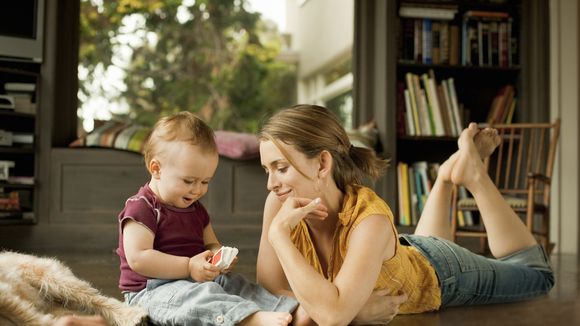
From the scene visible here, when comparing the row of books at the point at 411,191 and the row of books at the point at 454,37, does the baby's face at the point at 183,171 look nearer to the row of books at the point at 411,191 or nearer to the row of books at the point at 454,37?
the row of books at the point at 411,191

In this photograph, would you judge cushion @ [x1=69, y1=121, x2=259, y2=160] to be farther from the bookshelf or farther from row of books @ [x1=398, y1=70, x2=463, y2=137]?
row of books @ [x1=398, y1=70, x2=463, y2=137]

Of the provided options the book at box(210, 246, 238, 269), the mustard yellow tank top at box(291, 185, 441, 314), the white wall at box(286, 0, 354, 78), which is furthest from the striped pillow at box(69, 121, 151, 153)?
the book at box(210, 246, 238, 269)

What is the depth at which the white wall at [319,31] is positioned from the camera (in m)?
6.21

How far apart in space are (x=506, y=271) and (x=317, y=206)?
80 centimetres

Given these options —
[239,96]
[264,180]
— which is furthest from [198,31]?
[264,180]

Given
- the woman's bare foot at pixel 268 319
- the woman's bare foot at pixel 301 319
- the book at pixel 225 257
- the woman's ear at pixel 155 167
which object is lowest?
the woman's bare foot at pixel 301 319

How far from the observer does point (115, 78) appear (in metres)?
7.51

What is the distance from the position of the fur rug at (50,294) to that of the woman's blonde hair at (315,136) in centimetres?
51

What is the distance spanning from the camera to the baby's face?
1561 millimetres

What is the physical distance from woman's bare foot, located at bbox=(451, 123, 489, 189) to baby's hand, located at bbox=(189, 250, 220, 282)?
35.3 inches

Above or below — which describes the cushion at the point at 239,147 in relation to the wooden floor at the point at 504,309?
above

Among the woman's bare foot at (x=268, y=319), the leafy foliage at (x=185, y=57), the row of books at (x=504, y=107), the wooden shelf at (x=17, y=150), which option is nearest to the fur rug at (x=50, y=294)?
the woman's bare foot at (x=268, y=319)

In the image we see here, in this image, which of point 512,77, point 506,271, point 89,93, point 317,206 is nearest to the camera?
point 317,206

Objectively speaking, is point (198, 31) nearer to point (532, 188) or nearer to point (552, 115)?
point (552, 115)
